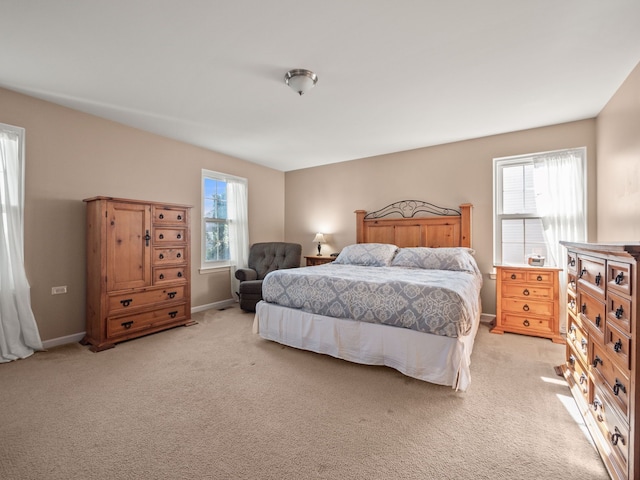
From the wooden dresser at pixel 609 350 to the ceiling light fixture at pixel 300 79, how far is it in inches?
90.2

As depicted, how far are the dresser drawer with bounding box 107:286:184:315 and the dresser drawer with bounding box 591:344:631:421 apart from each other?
394cm

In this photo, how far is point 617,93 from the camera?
2725 mm

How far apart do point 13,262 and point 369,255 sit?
150 inches

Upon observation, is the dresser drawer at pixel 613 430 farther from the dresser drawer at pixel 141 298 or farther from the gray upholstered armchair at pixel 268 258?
the dresser drawer at pixel 141 298

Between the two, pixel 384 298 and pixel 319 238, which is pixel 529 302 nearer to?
pixel 384 298

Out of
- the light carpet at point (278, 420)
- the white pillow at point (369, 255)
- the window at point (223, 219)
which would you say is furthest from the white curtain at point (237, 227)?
the light carpet at point (278, 420)

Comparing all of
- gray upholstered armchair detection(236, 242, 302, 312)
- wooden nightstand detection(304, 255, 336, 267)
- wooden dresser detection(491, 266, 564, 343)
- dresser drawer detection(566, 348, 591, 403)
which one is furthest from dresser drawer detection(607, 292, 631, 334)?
gray upholstered armchair detection(236, 242, 302, 312)

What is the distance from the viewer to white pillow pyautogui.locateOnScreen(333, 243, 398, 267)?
12.8 feet

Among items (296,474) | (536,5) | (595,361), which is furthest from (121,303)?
(536,5)

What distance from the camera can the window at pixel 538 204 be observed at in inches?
135

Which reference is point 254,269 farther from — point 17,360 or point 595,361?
point 595,361

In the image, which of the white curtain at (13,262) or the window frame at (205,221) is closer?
the white curtain at (13,262)

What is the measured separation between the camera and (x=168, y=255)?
359 cm

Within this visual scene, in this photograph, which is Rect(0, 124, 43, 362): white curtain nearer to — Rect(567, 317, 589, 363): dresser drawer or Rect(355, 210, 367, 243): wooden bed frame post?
Rect(355, 210, 367, 243): wooden bed frame post
